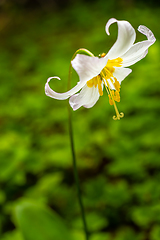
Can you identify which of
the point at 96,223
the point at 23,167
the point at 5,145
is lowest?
the point at 96,223

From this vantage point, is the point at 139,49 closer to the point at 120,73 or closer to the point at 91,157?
the point at 120,73

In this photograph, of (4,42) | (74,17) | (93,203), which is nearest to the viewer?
(93,203)

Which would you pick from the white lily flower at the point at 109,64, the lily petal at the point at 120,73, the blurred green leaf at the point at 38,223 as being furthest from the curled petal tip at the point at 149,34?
the blurred green leaf at the point at 38,223

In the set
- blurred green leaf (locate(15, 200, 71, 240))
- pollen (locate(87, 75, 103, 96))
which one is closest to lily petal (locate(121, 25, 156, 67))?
pollen (locate(87, 75, 103, 96))

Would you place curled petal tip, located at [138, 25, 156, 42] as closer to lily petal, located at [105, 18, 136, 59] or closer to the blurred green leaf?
lily petal, located at [105, 18, 136, 59]

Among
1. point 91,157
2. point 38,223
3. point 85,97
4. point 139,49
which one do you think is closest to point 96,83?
point 85,97

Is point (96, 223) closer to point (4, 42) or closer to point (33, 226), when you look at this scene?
point (33, 226)

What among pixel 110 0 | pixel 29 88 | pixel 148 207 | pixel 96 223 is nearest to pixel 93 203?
pixel 96 223
